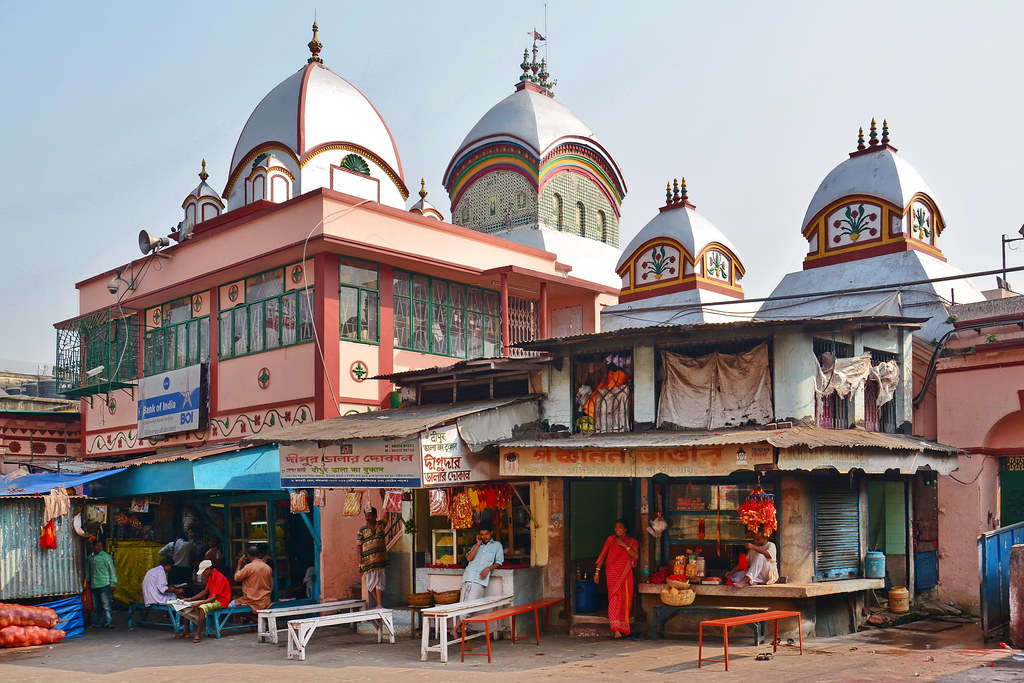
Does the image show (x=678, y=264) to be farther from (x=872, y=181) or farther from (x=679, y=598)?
(x=679, y=598)

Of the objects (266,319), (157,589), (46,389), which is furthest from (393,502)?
(46,389)

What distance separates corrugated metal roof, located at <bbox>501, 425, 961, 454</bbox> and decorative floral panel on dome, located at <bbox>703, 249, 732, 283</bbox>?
12341 mm

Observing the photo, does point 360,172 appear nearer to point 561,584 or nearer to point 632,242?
point 632,242

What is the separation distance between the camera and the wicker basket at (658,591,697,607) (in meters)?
12.7

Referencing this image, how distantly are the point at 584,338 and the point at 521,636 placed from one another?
3986mm

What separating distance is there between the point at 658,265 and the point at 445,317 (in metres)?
8.85

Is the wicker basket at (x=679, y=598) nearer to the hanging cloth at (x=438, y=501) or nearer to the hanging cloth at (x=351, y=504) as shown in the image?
the hanging cloth at (x=438, y=501)

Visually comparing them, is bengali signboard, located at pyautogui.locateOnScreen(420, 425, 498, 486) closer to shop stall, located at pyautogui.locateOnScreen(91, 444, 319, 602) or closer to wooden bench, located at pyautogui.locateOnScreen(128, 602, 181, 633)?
shop stall, located at pyautogui.locateOnScreen(91, 444, 319, 602)

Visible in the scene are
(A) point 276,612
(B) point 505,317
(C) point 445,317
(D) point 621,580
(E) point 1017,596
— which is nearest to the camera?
(E) point 1017,596

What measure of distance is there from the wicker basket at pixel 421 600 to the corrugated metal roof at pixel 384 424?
2326 mm

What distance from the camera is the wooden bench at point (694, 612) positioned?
41.0 ft

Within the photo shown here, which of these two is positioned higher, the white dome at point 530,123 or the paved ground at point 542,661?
the white dome at point 530,123

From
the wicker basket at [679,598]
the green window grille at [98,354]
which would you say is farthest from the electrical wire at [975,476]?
the green window grille at [98,354]

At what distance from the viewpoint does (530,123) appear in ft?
89.1
